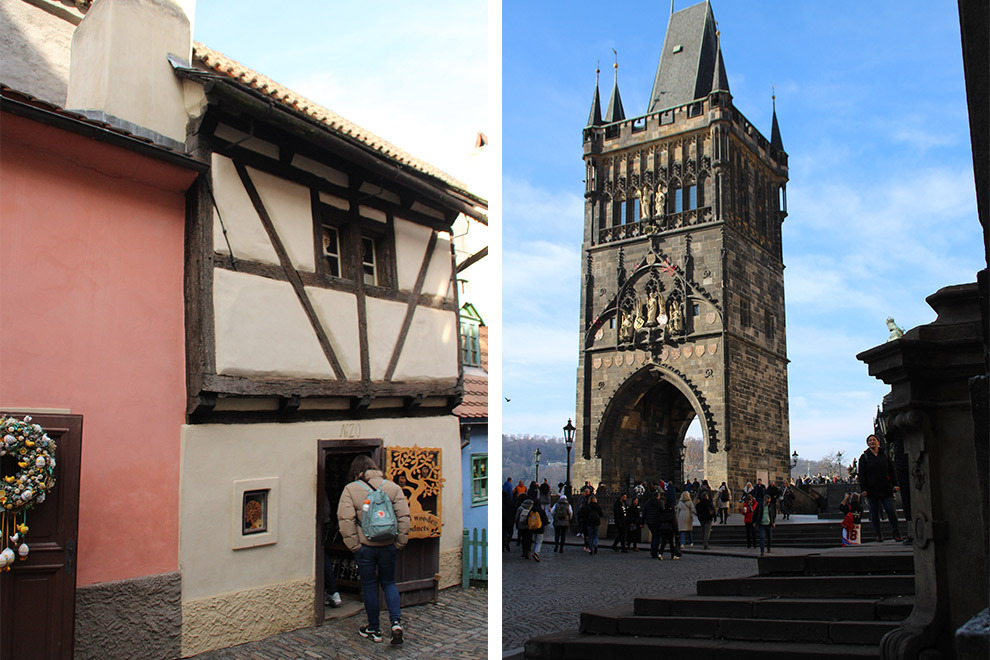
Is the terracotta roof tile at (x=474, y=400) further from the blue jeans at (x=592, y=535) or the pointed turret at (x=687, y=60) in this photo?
the pointed turret at (x=687, y=60)

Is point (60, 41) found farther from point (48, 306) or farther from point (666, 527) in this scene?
point (666, 527)

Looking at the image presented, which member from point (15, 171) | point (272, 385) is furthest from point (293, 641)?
point (15, 171)

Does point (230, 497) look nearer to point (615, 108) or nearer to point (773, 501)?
point (773, 501)

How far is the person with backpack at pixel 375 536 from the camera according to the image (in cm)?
704

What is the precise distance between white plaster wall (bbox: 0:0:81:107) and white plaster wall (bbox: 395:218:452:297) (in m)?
3.49

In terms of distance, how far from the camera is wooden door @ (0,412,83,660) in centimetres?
537

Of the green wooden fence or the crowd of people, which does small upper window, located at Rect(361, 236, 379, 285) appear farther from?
the crowd of people

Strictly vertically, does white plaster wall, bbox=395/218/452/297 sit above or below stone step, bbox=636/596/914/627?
above

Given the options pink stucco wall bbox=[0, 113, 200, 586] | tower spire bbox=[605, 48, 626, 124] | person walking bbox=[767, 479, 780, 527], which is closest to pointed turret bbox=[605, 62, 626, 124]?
tower spire bbox=[605, 48, 626, 124]

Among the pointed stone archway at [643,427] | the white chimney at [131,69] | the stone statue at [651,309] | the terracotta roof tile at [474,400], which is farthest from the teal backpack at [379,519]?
the stone statue at [651,309]

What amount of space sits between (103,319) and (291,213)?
2138mm

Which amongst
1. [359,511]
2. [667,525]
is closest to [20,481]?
[359,511]

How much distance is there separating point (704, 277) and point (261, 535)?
25.8 metres

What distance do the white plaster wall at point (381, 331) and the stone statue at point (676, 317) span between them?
77.4 feet
